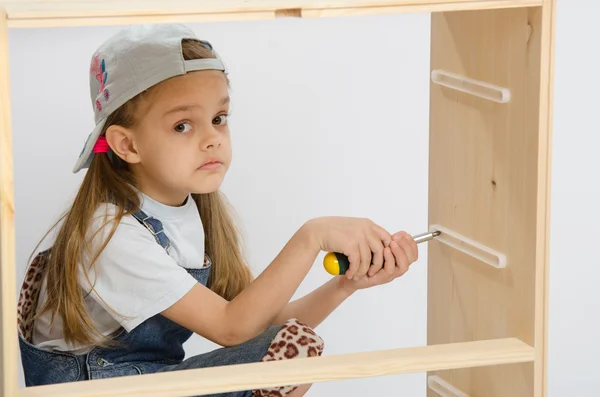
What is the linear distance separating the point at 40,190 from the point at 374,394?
0.89 m

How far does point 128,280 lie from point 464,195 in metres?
0.53

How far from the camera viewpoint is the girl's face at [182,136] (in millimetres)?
1789

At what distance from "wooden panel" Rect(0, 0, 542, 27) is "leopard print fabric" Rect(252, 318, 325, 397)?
1.86 feet

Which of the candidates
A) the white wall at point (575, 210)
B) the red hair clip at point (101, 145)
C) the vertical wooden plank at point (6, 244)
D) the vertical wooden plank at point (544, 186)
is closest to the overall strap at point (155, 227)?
the red hair clip at point (101, 145)

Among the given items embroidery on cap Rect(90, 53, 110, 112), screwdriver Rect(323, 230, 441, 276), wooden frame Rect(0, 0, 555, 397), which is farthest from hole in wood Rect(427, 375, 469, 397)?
embroidery on cap Rect(90, 53, 110, 112)

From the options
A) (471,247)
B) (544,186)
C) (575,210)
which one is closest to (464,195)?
(471,247)

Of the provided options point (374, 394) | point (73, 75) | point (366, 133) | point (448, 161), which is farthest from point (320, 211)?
point (448, 161)

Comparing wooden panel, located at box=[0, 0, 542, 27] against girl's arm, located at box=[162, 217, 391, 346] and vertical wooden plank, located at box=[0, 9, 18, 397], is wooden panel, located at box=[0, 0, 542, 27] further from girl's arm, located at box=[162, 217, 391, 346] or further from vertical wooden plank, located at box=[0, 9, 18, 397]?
girl's arm, located at box=[162, 217, 391, 346]

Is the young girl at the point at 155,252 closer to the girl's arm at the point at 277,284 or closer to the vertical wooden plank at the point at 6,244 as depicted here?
the girl's arm at the point at 277,284

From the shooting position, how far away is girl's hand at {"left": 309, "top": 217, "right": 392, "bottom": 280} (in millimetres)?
1658

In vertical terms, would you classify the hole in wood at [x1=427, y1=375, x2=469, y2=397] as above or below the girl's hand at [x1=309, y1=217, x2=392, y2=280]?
below

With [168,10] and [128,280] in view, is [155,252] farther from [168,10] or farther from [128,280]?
[168,10]

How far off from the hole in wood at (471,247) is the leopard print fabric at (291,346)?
26 cm

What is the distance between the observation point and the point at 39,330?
1.85 meters
